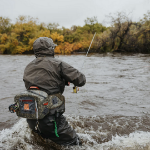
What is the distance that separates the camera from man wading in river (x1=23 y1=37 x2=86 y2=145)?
2.93 m

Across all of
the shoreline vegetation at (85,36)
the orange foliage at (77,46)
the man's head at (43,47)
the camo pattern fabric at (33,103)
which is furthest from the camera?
the orange foliage at (77,46)

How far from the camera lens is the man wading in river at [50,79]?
2.93 m

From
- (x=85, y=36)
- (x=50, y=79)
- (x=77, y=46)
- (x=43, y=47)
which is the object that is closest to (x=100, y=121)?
(x=50, y=79)

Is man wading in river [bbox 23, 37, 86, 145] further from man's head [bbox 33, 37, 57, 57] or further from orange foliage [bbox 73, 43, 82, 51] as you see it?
orange foliage [bbox 73, 43, 82, 51]

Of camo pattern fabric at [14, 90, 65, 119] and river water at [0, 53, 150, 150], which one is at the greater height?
camo pattern fabric at [14, 90, 65, 119]

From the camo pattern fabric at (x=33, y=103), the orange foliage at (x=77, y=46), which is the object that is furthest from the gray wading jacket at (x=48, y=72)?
the orange foliage at (x=77, y=46)

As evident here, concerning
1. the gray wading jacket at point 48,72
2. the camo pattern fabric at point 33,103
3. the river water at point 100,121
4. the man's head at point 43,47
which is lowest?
the river water at point 100,121

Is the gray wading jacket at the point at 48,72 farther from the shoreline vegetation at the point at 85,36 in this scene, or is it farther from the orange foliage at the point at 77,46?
the orange foliage at the point at 77,46

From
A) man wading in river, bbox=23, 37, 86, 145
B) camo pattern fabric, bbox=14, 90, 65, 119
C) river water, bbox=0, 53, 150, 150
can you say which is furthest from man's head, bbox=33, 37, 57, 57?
camo pattern fabric, bbox=14, 90, 65, 119

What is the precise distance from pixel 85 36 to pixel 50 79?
51.7m

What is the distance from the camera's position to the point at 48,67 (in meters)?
2.95

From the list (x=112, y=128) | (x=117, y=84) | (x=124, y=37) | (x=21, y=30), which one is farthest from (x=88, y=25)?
(x=112, y=128)

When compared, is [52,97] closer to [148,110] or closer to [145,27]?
[148,110]

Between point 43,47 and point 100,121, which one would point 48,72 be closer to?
point 43,47
